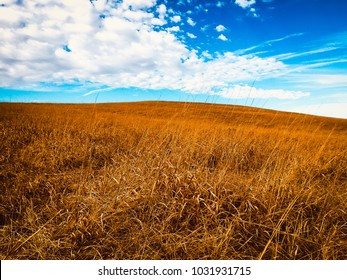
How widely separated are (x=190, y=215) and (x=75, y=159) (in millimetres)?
2929

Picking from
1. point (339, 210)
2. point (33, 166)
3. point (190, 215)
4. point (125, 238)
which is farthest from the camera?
point (33, 166)

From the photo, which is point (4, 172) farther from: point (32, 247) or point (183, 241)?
point (183, 241)

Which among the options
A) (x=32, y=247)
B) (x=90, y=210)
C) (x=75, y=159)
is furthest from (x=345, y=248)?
(x=75, y=159)

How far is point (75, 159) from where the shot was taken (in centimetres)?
442

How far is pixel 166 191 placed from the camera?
263 centimetres

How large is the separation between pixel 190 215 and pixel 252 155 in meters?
3.32

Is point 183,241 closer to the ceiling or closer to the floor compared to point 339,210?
closer to the floor

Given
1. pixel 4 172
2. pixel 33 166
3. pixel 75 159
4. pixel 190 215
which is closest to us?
pixel 190 215

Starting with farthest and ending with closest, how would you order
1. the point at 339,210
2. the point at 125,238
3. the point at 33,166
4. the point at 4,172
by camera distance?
the point at 33,166, the point at 4,172, the point at 339,210, the point at 125,238

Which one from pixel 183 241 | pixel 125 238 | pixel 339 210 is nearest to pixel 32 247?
pixel 125 238

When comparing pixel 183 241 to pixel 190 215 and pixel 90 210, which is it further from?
pixel 90 210

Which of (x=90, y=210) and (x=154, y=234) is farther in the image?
(x=90, y=210)

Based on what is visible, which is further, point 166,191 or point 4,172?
point 4,172

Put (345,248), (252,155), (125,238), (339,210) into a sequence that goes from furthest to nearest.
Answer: (252,155), (339,210), (125,238), (345,248)
